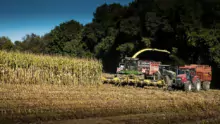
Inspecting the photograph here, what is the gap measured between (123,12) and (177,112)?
38.9 meters

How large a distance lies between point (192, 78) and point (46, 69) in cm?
1052

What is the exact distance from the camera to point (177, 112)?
11125mm

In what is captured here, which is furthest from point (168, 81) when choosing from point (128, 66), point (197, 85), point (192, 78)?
point (128, 66)

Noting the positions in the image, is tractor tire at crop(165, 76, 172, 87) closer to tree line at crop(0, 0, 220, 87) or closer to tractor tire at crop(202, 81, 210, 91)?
tractor tire at crop(202, 81, 210, 91)

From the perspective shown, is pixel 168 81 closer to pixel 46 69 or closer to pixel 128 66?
pixel 128 66

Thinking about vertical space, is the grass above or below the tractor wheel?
below

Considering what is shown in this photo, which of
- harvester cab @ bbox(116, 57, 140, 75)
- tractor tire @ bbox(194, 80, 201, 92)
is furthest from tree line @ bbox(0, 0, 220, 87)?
harvester cab @ bbox(116, 57, 140, 75)

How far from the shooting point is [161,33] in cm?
3597

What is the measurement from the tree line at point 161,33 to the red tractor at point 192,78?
3.54 metres

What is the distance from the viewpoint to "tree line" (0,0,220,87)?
1080 inches

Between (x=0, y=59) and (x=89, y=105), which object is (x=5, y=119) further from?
(x=0, y=59)

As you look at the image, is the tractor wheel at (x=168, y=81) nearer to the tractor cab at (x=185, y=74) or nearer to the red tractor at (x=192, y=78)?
the red tractor at (x=192, y=78)

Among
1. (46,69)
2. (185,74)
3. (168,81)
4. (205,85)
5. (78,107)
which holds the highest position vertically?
(46,69)

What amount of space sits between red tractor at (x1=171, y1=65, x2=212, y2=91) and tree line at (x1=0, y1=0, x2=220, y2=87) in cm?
354
